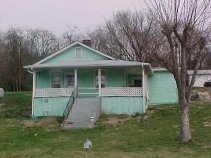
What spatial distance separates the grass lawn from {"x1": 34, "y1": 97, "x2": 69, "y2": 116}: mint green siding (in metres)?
1.06

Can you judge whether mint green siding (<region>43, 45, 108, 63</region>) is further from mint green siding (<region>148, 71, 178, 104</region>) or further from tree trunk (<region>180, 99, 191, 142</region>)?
tree trunk (<region>180, 99, 191, 142</region>)

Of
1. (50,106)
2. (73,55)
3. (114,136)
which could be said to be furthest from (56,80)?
(114,136)

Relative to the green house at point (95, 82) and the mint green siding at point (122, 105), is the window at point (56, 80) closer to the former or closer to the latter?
the green house at point (95, 82)

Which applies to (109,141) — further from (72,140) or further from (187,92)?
(187,92)

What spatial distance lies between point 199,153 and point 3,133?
11.7 metres

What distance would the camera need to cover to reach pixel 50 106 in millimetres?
30625

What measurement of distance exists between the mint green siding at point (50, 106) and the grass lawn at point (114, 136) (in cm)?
106

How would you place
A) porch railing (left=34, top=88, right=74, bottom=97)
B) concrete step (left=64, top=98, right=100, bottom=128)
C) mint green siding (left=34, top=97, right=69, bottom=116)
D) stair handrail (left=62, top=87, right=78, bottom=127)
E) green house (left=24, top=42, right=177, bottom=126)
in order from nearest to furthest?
concrete step (left=64, top=98, right=100, bottom=128) → stair handrail (left=62, top=87, right=78, bottom=127) → green house (left=24, top=42, right=177, bottom=126) → mint green siding (left=34, top=97, right=69, bottom=116) → porch railing (left=34, top=88, right=74, bottom=97)

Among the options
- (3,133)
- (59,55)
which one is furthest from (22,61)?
(3,133)

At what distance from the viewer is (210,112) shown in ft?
88.7

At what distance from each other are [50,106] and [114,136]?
938 cm

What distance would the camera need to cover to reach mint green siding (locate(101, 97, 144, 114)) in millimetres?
29594

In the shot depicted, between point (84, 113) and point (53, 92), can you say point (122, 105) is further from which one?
point (53, 92)

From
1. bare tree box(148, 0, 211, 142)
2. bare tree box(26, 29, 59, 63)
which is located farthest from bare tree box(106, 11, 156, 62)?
bare tree box(148, 0, 211, 142)
